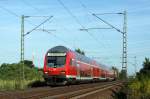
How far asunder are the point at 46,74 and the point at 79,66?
24.5 feet

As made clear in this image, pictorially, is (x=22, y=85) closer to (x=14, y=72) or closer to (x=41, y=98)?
(x=41, y=98)

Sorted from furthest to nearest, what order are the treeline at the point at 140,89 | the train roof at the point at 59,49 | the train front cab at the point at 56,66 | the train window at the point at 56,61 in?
1. the train roof at the point at 59,49
2. the train window at the point at 56,61
3. the train front cab at the point at 56,66
4. the treeline at the point at 140,89

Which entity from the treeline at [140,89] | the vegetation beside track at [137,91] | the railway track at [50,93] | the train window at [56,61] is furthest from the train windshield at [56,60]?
the vegetation beside track at [137,91]

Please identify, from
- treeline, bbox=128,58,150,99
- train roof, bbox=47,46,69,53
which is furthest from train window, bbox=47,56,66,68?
treeline, bbox=128,58,150,99

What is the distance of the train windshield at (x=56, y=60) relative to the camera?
4166 centimetres

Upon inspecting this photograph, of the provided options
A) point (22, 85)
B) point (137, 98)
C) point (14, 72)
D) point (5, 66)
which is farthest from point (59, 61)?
point (5, 66)

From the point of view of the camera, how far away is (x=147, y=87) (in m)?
25.2

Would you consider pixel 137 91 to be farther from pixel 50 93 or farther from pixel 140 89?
pixel 50 93

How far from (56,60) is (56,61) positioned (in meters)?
0.09

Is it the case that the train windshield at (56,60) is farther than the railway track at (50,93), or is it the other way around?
the train windshield at (56,60)

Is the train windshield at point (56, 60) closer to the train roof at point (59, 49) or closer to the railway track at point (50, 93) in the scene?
the train roof at point (59, 49)

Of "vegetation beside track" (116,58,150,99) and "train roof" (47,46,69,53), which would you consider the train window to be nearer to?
"train roof" (47,46,69,53)

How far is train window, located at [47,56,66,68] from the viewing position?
41.6 meters

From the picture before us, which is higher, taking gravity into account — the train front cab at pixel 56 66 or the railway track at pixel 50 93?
the train front cab at pixel 56 66
